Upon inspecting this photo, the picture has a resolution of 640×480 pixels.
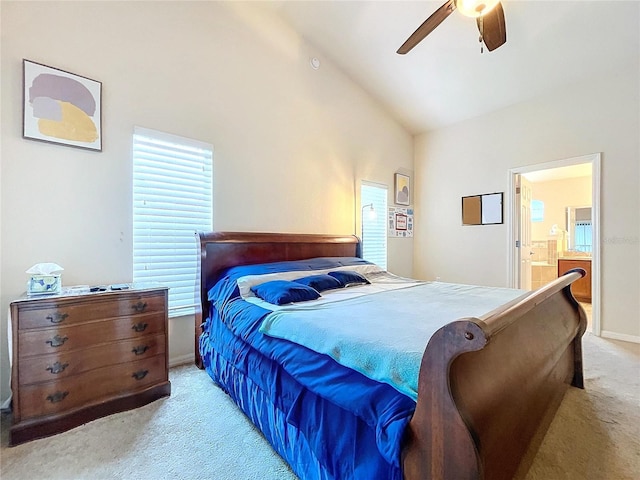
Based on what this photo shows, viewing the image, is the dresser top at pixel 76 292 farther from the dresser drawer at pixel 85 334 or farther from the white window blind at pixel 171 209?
the white window blind at pixel 171 209

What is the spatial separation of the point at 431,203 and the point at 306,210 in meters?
2.36

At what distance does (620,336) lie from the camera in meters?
3.23

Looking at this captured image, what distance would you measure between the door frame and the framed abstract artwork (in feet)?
15.0

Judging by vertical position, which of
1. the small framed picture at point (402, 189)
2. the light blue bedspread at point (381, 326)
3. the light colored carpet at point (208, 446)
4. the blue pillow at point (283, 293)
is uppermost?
the small framed picture at point (402, 189)

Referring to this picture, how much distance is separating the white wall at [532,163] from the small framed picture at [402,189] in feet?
0.70

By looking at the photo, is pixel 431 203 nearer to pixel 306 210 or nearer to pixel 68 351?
pixel 306 210

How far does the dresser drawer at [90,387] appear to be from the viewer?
1.65 metres

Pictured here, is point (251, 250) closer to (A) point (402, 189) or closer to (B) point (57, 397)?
(B) point (57, 397)

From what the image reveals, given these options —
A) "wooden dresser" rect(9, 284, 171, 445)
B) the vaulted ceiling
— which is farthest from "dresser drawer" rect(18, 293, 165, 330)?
the vaulted ceiling

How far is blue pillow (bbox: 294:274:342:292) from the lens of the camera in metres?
2.30

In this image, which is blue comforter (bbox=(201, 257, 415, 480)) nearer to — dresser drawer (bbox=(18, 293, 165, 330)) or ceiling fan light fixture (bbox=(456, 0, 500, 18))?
dresser drawer (bbox=(18, 293, 165, 330))

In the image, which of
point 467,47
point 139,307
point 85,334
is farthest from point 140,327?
point 467,47

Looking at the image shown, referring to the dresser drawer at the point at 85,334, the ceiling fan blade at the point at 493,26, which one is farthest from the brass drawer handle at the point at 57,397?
the ceiling fan blade at the point at 493,26

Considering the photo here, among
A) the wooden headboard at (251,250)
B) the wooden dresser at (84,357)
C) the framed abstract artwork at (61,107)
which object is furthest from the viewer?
the wooden headboard at (251,250)
